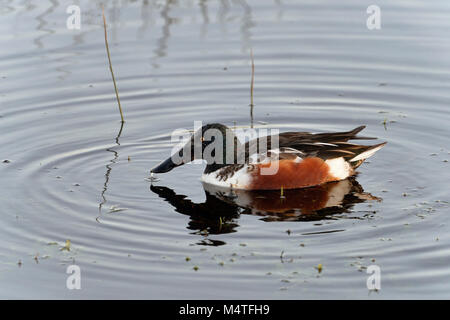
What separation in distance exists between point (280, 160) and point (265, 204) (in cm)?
60

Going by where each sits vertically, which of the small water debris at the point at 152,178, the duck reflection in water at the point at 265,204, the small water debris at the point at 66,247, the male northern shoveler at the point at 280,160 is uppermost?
the male northern shoveler at the point at 280,160

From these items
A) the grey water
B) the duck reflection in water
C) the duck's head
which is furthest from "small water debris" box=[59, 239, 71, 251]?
the duck's head

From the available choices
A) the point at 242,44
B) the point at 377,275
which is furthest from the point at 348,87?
the point at 377,275

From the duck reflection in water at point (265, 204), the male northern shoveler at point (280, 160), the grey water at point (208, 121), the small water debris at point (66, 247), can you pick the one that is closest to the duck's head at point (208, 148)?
the male northern shoveler at point (280, 160)

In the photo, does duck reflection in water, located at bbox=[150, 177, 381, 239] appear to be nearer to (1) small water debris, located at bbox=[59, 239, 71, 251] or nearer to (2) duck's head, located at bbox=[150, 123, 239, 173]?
(2) duck's head, located at bbox=[150, 123, 239, 173]

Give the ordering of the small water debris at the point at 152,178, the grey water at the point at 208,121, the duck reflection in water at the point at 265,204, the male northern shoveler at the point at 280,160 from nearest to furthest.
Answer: the grey water at the point at 208,121
the duck reflection in water at the point at 265,204
the male northern shoveler at the point at 280,160
the small water debris at the point at 152,178

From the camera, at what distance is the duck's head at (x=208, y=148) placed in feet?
32.1

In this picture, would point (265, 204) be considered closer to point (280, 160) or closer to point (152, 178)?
point (280, 160)

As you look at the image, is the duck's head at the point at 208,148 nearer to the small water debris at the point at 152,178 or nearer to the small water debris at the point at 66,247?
the small water debris at the point at 152,178

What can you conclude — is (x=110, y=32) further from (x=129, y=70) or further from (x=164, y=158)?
(x=164, y=158)

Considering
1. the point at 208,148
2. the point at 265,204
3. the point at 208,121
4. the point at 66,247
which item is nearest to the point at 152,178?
the point at 208,148

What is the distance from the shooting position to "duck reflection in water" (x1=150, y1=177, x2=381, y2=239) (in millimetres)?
8656

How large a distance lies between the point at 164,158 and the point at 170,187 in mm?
828

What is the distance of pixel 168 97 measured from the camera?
39.8 ft
